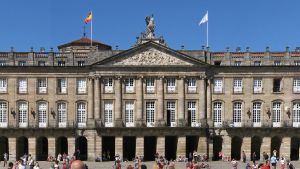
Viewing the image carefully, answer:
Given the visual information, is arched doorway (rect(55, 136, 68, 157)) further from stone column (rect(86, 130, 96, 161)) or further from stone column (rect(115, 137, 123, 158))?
stone column (rect(115, 137, 123, 158))

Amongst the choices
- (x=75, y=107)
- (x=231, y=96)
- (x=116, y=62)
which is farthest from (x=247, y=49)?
(x=75, y=107)

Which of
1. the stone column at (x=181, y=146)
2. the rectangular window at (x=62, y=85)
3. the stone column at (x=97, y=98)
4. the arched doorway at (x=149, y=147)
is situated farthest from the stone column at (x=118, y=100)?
the stone column at (x=181, y=146)

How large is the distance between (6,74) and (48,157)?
999 centimetres

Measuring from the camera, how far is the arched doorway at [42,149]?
56.0 metres

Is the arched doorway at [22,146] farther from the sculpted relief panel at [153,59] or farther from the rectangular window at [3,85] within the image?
the sculpted relief panel at [153,59]

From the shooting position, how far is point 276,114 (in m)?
55.7

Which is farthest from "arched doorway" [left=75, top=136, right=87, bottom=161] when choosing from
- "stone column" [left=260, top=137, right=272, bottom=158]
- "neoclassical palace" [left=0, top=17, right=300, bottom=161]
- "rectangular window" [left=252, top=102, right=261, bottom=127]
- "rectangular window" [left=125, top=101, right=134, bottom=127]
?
"stone column" [left=260, top=137, right=272, bottom=158]

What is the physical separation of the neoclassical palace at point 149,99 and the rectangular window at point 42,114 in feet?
0.35

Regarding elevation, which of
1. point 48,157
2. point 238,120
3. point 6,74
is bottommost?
point 48,157

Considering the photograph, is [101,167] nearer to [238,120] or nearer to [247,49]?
[238,120]

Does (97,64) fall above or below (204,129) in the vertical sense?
above

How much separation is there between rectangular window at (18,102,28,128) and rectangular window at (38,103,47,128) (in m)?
1.43

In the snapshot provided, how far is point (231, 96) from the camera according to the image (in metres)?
56.1

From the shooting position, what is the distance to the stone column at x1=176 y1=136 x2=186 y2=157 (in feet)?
177
